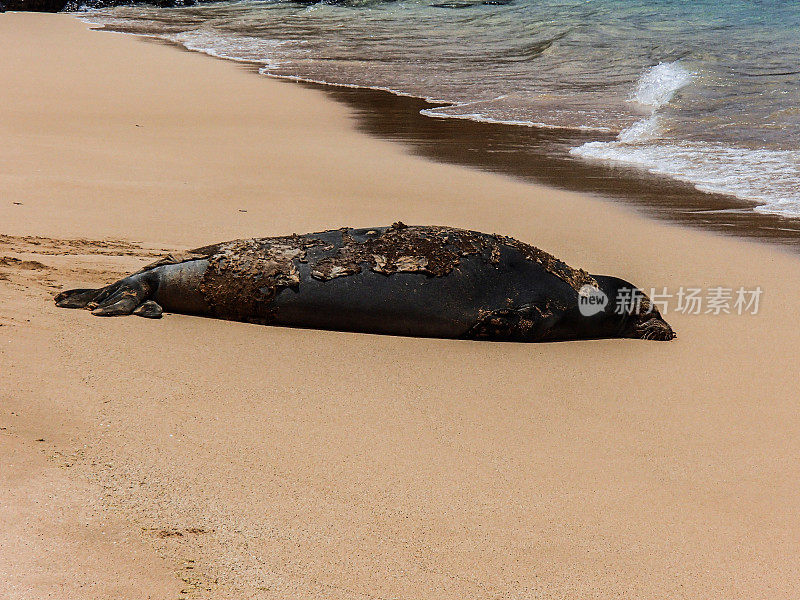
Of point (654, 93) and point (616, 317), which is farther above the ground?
point (654, 93)

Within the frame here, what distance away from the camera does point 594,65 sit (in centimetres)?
1565

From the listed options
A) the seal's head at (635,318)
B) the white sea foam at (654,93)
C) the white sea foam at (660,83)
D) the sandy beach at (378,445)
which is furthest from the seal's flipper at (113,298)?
the white sea foam at (660,83)

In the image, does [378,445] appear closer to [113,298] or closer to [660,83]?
[113,298]

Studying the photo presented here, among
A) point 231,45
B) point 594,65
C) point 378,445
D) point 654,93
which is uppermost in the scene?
point 231,45

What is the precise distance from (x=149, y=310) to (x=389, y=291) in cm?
111

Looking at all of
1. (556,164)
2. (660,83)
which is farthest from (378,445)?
(660,83)

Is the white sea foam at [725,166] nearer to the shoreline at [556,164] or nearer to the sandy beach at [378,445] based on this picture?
the shoreline at [556,164]

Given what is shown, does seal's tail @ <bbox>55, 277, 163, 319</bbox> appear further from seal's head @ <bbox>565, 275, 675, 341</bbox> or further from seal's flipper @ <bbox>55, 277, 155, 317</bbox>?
seal's head @ <bbox>565, 275, 675, 341</bbox>

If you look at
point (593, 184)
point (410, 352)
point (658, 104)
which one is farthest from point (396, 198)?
point (658, 104)

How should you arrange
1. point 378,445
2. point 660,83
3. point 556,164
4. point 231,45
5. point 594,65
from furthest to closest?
point 231,45 → point 594,65 → point 660,83 → point 556,164 → point 378,445

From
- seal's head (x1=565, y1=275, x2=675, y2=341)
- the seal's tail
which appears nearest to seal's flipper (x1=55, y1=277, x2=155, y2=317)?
the seal's tail

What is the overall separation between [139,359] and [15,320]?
1.95 feet

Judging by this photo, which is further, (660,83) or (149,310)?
(660,83)

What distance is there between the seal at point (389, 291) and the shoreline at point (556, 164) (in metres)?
2.29
